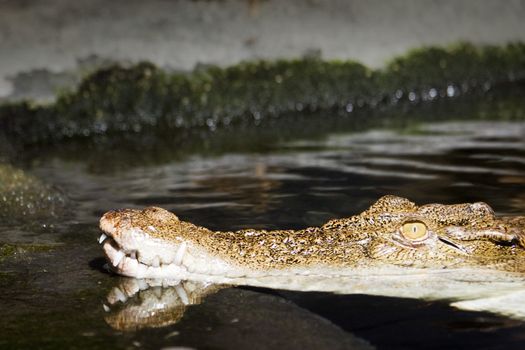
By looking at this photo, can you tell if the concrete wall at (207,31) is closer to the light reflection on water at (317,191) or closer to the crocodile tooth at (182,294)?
the light reflection on water at (317,191)

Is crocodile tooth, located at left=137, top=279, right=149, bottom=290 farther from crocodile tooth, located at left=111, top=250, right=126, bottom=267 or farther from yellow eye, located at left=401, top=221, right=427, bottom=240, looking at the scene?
yellow eye, located at left=401, top=221, right=427, bottom=240

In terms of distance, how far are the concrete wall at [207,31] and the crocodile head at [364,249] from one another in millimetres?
5454

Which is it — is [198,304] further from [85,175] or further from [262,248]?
[85,175]

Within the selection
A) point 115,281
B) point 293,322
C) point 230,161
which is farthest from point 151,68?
point 293,322

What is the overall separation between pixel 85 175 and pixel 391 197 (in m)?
3.72

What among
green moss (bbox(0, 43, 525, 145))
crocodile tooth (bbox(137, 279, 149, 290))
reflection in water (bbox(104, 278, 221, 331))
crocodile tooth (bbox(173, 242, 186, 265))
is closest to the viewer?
reflection in water (bbox(104, 278, 221, 331))

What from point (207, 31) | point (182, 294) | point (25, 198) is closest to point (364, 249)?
point (182, 294)

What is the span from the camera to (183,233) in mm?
3789

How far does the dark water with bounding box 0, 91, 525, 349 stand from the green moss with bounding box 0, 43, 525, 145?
0.49 m

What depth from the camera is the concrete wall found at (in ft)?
29.1

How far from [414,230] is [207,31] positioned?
242 inches

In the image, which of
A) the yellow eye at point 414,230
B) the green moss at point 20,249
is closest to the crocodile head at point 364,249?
the yellow eye at point 414,230

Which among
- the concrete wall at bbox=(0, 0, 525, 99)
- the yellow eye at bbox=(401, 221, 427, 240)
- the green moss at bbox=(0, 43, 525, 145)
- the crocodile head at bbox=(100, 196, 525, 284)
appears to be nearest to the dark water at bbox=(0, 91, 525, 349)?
the crocodile head at bbox=(100, 196, 525, 284)

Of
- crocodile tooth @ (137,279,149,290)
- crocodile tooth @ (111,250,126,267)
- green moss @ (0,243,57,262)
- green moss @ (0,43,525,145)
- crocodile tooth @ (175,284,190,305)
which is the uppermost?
green moss @ (0,43,525,145)
